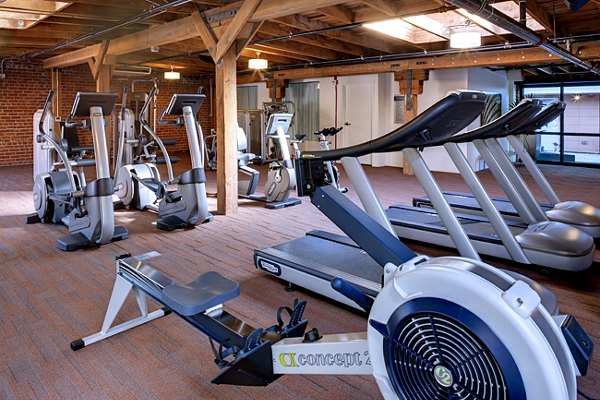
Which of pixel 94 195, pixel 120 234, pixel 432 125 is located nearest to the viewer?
pixel 432 125

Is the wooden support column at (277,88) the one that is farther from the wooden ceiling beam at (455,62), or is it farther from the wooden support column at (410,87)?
the wooden support column at (410,87)

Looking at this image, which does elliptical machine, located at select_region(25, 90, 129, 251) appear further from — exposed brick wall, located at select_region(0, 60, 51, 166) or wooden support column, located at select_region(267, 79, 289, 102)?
wooden support column, located at select_region(267, 79, 289, 102)

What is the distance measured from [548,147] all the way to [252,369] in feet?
37.9

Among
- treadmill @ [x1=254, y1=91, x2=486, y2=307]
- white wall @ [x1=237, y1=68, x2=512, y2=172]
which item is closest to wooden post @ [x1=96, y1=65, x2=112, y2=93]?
white wall @ [x1=237, y1=68, x2=512, y2=172]

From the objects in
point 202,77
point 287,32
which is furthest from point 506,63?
point 202,77

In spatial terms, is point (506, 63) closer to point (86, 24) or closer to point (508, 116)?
point (508, 116)

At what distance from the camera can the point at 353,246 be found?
146 inches

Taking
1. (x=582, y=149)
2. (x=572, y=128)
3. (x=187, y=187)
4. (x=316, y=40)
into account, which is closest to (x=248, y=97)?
(x=316, y=40)

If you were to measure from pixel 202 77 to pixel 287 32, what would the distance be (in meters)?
7.64

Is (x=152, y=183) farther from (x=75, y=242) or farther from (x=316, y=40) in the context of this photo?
(x=316, y=40)

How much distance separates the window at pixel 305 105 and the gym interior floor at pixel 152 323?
21.2 ft

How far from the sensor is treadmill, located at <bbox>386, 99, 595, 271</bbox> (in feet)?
11.3

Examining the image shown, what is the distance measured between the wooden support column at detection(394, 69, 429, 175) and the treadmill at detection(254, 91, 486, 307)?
20.1 ft

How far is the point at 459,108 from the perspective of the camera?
2383mm
